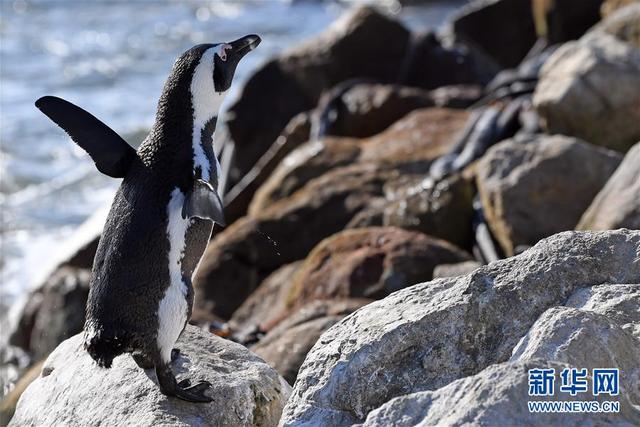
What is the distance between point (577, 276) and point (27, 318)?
6.93 m

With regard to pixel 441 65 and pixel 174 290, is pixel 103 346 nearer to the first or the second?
pixel 174 290

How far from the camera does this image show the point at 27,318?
9.78m

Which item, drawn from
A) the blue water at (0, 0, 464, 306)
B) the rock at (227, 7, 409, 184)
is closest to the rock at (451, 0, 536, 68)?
the rock at (227, 7, 409, 184)

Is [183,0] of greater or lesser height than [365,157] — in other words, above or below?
above

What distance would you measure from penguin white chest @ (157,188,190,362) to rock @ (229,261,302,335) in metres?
2.84

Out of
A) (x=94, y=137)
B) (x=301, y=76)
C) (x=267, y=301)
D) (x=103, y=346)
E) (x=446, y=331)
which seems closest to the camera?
(x=446, y=331)

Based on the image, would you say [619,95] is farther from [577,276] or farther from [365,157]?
[577,276]

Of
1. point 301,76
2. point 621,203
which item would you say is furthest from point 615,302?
point 301,76

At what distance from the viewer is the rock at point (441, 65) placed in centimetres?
1280

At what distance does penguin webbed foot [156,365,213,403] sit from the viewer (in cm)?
413

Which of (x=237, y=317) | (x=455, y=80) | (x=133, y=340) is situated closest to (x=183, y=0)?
(x=455, y=80)

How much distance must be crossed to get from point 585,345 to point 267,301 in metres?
4.54

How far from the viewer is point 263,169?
11000 millimetres

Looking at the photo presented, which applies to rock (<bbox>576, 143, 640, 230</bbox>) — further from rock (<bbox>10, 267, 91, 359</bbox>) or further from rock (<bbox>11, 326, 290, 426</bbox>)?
rock (<bbox>10, 267, 91, 359</bbox>)
